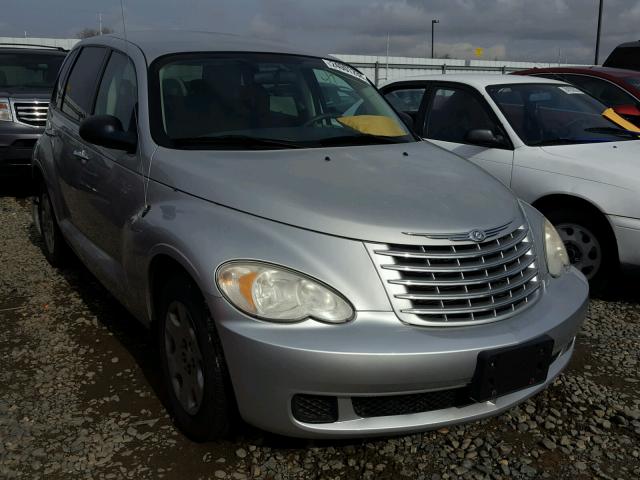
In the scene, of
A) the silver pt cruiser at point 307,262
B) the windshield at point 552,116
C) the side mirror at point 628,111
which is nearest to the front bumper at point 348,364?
the silver pt cruiser at point 307,262

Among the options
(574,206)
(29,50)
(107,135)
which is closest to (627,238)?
(574,206)

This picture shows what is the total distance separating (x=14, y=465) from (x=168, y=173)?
1.35 metres

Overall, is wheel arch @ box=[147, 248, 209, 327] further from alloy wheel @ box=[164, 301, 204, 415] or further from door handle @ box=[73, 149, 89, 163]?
door handle @ box=[73, 149, 89, 163]

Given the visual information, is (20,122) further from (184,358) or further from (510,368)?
(510,368)

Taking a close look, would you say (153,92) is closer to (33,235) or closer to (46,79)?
(33,235)

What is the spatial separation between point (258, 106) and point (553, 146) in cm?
253

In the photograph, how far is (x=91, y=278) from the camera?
16.0 ft

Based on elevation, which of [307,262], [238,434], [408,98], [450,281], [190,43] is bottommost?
[238,434]

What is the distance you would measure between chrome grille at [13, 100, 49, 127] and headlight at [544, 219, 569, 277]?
6587 mm

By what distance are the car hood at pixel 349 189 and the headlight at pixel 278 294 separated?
23 centimetres

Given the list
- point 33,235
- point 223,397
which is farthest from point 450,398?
point 33,235

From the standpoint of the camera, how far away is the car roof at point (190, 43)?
3498 mm

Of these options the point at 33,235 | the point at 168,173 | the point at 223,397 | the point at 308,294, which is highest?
the point at 168,173

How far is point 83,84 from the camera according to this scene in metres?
4.27
